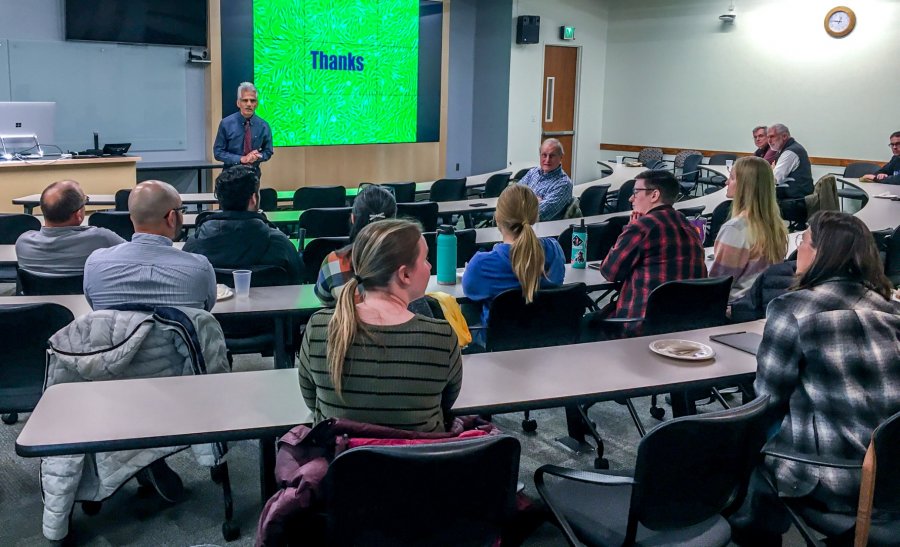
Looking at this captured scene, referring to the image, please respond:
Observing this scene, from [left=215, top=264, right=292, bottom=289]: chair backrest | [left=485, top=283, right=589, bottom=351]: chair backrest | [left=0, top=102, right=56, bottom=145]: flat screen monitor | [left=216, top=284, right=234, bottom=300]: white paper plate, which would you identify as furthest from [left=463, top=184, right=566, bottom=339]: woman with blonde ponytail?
[left=0, top=102, right=56, bottom=145]: flat screen monitor

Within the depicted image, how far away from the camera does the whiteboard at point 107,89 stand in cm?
785

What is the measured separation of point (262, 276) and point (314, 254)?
2.03 ft

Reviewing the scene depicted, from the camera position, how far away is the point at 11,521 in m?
2.84

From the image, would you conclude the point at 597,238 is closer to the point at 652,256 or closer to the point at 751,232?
the point at 751,232

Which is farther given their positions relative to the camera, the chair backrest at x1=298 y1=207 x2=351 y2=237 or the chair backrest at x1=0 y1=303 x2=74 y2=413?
the chair backrest at x1=298 y1=207 x2=351 y2=237

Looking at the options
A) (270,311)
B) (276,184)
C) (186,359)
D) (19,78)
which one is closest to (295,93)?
(276,184)

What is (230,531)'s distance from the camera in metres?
2.76

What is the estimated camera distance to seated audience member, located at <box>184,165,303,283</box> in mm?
3662

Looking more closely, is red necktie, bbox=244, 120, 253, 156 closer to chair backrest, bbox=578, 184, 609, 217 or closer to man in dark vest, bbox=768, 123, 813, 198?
chair backrest, bbox=578, 184, 609, 217

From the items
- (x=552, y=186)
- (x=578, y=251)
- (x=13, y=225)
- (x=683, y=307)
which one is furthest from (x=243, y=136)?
(x=683, y=307)

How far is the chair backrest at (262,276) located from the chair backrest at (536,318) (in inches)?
40.3

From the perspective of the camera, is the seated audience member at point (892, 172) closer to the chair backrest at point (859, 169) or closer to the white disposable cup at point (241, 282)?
Result: the chair backrest at point (859, 169)

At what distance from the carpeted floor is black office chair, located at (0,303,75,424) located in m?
0.37

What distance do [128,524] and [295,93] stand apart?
7239 mm
